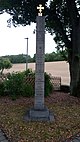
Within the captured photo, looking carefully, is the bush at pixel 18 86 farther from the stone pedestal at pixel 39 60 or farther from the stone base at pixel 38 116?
the stone base at pixel 38 116

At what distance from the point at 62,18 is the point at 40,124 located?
6912mm

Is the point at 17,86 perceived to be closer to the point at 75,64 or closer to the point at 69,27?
the point at 75,64

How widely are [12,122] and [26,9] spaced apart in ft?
18.1

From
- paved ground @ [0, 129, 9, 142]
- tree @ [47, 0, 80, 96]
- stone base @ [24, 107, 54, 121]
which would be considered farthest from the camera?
tree @ [47, 0, 80, 96]

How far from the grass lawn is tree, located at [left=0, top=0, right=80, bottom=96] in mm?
2677

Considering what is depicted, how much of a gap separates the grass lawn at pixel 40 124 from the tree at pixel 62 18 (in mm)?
2677

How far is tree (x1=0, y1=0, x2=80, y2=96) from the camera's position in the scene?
11.2 m

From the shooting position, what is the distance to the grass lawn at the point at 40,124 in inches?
245

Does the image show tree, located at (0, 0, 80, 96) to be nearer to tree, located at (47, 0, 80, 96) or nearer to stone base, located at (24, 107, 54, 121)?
tree, located at (47, 0, 80, 96)

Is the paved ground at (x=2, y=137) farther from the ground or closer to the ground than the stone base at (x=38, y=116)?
closer to the ground

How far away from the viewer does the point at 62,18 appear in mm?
12977

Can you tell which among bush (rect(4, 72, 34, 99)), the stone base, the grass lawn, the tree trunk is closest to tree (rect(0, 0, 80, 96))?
the tree trunk

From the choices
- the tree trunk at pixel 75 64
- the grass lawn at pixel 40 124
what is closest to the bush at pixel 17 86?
the grass lawn at pixel 40 124

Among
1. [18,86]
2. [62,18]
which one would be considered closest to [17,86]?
[18,86]
